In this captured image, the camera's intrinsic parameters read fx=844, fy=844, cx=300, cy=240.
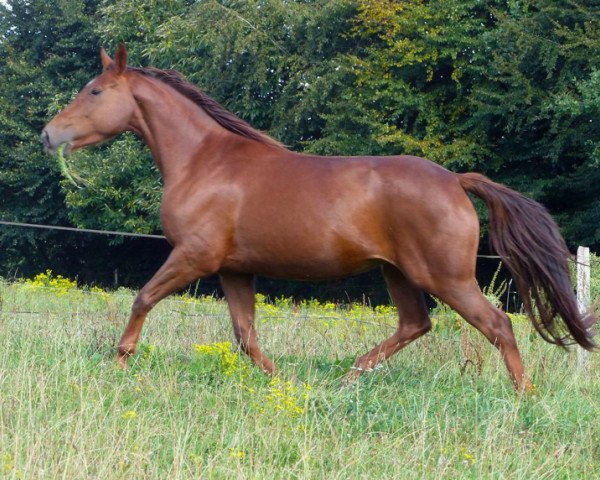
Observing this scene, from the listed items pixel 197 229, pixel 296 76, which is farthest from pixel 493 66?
pixel 197 229

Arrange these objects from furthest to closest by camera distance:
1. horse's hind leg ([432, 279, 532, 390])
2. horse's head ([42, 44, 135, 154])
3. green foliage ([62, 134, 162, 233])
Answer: green foliage ([62, 134, 162, 233]) → horse's head ([42, 44, 135, 154]) → horse's hind leg ([432, 279, 532, 390])

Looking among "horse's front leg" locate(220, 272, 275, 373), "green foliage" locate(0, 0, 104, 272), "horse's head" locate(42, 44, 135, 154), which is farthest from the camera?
"green foliage" locate(0, 0, 104, 272)

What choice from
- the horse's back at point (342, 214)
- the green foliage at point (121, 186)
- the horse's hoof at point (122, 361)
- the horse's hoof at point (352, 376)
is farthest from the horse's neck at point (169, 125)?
the green foliage at point (121, 186)

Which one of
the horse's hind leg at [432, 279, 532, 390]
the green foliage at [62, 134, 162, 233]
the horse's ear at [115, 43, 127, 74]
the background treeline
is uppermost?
the horse's ear at [115, 43, 127, 74]

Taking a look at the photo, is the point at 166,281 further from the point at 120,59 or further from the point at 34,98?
the point at 34,98

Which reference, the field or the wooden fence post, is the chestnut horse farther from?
the wooden fence post

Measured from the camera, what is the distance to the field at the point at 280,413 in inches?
160

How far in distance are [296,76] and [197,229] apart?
17.4m

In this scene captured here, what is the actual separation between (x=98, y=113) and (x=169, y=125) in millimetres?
558

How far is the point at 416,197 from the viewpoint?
601cm

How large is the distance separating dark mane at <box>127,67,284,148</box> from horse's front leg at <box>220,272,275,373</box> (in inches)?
44.9

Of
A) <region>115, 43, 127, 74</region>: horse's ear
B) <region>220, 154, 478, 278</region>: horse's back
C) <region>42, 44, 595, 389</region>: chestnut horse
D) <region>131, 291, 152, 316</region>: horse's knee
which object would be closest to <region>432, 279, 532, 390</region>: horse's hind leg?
<region>42, 44, 595, 389</region>: chestnut horse

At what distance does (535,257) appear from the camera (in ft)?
20.6

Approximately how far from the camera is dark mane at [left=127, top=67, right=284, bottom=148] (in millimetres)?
6844
